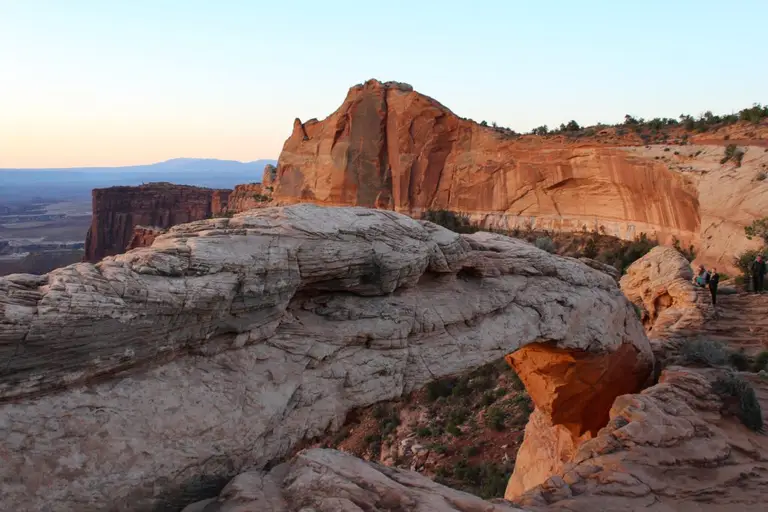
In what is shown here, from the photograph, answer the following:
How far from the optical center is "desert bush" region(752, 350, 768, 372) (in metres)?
10.9

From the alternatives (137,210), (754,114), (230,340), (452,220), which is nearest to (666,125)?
(754,114)

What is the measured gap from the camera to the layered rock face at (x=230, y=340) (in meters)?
4.79

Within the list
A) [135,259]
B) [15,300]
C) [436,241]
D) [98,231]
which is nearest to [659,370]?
[436,241]

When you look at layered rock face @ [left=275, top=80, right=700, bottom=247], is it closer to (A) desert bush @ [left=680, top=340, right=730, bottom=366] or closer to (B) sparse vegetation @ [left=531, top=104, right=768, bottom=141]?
(B) sparse vegetation @ [left=531, top=104, right=768, bottom=141]

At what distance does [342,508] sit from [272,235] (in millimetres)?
3063

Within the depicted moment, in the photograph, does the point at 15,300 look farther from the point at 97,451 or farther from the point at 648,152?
the point at 648,152

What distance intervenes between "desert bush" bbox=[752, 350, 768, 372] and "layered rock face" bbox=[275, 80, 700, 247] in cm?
1327

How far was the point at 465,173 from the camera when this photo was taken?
106 feet

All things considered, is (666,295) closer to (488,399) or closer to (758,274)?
(758,274)

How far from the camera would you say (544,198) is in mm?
29047

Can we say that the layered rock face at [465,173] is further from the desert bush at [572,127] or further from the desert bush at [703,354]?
the desert bush at [703,354]

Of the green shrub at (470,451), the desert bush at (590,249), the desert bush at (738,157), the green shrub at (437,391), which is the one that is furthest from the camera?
the desert bush at (590,249)

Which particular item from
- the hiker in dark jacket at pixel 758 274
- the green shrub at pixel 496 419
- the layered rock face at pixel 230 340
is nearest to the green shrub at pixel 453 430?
the green shrub at pixel 496 419

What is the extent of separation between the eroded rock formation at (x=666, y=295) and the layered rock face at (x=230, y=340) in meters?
4.88
